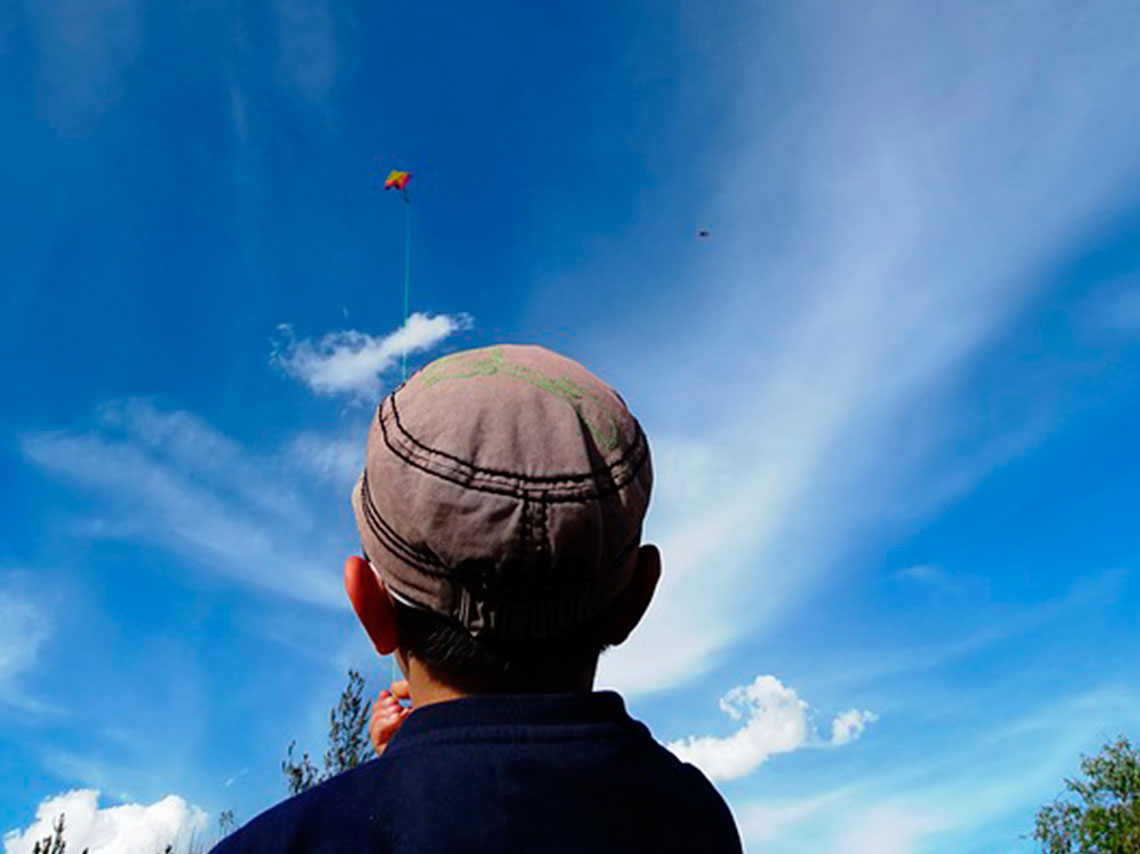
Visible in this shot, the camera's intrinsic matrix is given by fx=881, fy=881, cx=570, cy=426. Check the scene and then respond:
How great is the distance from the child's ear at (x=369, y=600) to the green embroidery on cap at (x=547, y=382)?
1.12ft

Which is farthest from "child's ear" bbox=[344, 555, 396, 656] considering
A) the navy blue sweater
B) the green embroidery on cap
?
the green embroidery on cap

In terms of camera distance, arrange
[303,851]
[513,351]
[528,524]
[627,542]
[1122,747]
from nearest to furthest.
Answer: [303,851]
[528,524]
[627,542]
[513,351]
[1122,747]

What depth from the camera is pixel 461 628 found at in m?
1.44

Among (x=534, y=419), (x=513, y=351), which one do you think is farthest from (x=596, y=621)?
(x=513, y=351)

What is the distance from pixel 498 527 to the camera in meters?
1.39

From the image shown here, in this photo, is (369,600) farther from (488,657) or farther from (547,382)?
(547,382)

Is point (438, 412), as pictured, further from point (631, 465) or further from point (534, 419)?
point (631, 465)

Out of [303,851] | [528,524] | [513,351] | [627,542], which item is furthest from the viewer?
[513,351]

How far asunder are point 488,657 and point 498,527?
0.77 feet

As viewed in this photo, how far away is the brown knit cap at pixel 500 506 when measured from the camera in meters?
1.40

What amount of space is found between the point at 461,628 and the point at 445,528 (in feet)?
0.57

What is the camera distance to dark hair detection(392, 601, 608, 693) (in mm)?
1459

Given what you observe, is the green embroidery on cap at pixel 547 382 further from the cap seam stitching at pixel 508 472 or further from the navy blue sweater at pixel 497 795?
the navy blue sweater at pixel 497 795

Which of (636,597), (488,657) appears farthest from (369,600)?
(636,597)
